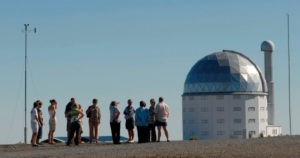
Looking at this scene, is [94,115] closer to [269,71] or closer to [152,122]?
[152,122]

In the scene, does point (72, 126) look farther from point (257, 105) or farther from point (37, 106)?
point (257, 105)

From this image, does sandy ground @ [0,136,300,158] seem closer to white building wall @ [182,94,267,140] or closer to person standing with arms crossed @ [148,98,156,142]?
person standing with arms crossed @ [148,98,156,142]

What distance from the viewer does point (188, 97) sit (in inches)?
4530

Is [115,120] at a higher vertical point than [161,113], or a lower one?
lower

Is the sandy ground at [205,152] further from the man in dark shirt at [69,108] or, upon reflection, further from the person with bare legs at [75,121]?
the man in dark shirt at [69,108]

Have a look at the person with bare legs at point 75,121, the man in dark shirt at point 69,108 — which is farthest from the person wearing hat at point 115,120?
the man in dark shirt at point 69,108

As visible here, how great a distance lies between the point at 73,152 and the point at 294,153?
6.29 m

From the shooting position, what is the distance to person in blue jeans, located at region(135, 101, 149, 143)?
97.3 feet

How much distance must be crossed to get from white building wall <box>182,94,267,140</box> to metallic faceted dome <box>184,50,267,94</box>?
129 centimetres

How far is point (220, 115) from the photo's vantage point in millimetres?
114875

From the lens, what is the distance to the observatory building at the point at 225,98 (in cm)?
11175

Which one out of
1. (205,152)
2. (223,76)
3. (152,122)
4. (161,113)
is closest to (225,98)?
(223,76)

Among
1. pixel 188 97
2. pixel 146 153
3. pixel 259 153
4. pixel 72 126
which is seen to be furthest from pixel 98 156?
pixel 188 97

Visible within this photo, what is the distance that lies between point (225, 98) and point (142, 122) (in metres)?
84.0
